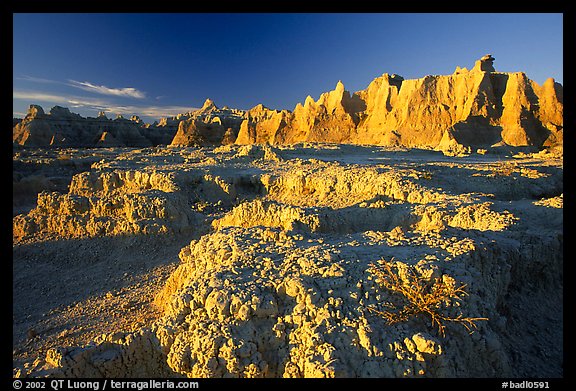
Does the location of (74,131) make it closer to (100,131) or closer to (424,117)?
(100,131)

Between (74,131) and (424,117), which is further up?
(424,117)

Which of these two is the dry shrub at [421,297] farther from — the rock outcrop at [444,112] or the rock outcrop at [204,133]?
the rock outcrop at [204,133]

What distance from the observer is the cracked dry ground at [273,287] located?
314 cm

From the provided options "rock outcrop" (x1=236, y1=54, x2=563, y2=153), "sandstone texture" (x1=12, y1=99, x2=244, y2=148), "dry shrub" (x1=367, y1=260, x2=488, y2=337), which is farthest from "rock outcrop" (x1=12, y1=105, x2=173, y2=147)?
"dry shrub" (x1=367, y1=260, x2=488, y2=337)

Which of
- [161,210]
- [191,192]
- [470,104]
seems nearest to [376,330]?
[161,210]

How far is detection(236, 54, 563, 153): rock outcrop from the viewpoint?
28.4 metres

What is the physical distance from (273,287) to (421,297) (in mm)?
1622

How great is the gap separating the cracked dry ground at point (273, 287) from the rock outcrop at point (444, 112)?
22146mm

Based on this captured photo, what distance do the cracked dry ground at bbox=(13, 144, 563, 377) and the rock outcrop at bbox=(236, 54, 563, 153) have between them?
22146 mm

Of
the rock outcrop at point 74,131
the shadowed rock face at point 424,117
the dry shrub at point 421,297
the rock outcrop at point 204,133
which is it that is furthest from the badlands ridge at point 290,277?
the rock outcrop at point 74,131

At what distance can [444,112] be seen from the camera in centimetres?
3167

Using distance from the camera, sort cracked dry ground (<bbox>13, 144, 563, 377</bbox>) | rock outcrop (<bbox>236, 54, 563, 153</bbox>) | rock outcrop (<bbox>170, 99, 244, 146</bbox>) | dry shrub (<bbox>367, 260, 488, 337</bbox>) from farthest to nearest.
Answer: rock outcrop (<bbox>170, 99, 244, 146</bbox>)
rock outcrop (<bbox>236, 54, 563, 153</bbox>)
dry shrub (<bbox>367, 260, 488, 337</bbox>)
cracked dry ground (<bbox>13, 144, 563, 377</bbox>)

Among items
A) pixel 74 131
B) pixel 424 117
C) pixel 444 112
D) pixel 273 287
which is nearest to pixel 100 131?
pixel 74 131

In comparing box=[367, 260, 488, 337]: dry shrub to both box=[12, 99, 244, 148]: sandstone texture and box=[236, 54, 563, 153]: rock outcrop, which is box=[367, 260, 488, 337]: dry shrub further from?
box=[12, 99, 244, 148]: sandstone texture
